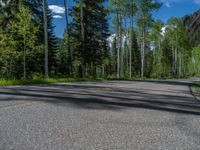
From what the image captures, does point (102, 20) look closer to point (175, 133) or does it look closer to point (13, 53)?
point (13, 53)

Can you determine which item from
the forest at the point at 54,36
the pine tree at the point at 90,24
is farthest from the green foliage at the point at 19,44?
the pine tree at the point at 90,24

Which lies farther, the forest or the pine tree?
the pine tree

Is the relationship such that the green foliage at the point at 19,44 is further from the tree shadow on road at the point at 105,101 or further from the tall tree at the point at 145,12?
the tall tree at the point at 145,12

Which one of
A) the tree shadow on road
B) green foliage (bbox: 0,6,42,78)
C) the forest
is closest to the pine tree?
the forest

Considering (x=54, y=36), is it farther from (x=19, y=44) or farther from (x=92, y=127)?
(x=92, y=127)

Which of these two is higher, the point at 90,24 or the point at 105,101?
the point at 90,24

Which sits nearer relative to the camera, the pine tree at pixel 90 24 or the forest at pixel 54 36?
the forest at pixel 54 36

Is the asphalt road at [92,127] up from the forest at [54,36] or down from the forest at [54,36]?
down

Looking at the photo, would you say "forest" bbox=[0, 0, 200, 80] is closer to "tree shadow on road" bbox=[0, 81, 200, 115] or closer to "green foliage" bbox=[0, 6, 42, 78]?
"green foliage" bbox=[0, 6, 42, 78]

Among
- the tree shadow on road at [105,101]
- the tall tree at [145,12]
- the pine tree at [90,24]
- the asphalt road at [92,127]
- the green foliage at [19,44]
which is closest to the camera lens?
the asphalt road at [92,127]

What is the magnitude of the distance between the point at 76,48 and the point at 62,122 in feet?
107

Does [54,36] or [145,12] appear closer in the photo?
[54,36]

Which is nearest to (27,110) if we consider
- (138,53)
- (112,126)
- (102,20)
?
(112,126)

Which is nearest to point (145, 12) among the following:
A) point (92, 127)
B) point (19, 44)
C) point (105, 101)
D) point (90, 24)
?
point (90, 24)
